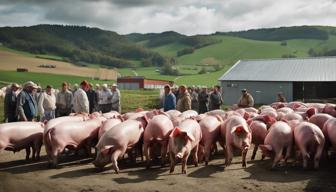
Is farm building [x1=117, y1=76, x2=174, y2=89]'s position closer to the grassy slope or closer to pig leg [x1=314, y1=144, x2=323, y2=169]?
the grassy slope

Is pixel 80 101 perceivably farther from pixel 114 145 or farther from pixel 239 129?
pixel 239 129

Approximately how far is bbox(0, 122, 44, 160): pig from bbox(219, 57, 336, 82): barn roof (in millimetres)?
31608

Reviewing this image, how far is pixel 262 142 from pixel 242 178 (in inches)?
92.5

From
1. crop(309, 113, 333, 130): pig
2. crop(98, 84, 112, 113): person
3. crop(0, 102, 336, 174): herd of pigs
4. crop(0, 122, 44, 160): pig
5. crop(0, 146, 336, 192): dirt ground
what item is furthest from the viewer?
crop(98, 84, 112, 113): person

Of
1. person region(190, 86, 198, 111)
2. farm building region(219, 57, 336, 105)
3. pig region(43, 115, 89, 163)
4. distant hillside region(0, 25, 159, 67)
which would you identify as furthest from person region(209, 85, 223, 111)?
distant hillside region(0, 25, 159, 67)

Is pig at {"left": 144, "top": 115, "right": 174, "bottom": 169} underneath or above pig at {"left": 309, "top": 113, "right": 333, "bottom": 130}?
underneath

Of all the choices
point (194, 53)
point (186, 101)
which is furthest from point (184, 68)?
point (186, 101)

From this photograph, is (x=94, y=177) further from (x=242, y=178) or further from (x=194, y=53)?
(x=194, y=53)

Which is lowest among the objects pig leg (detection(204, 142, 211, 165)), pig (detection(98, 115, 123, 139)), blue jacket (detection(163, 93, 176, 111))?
pig leg (detection(204, 142, 211, 165))

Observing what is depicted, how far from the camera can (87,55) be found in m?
107

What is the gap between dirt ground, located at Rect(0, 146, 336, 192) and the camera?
8469 mm

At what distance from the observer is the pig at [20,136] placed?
35.5 feet

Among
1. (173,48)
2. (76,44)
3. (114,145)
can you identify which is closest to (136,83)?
(114,145)

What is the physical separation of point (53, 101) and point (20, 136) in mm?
5473
